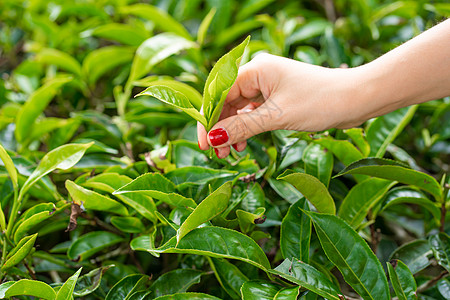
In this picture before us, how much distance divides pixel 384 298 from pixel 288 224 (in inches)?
8.3

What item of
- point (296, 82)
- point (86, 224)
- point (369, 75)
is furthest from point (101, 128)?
point (369, 75)

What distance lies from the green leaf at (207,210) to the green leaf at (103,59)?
2.65ft

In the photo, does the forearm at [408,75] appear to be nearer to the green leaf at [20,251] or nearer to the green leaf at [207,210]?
the green leaf at [207,210]

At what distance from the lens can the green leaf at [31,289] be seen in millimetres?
709

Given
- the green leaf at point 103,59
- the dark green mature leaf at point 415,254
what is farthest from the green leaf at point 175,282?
the green leaf at point 103,59

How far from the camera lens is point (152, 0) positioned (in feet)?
5.69

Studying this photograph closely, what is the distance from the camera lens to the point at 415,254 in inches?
36.0

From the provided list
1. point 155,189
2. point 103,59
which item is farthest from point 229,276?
point 103,59

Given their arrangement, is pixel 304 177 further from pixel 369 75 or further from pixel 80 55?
pixel 80 55

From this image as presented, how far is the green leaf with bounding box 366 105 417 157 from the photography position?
38.5 inches

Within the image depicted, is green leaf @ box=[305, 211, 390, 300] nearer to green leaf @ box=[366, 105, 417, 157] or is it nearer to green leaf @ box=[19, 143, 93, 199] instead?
green leaf @ box=[366, 105, 417, 157]

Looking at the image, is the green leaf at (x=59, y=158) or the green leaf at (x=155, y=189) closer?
the green leaf at (x=155, y=189)

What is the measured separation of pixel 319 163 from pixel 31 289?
0.62 metres

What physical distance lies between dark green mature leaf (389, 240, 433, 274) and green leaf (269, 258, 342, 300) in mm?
254
